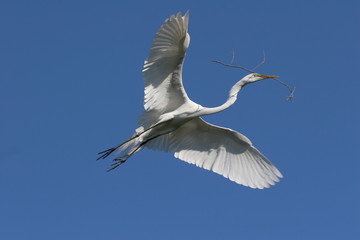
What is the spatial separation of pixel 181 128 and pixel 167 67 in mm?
1928

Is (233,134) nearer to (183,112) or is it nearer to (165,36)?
(183,112)

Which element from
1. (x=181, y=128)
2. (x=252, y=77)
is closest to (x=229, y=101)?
(x=252, y=77)

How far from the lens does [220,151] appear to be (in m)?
12.2

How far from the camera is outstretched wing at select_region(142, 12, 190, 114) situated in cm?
984

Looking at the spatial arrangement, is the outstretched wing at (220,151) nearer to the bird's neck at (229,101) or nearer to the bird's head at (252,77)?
the bird's neck at (229,101)

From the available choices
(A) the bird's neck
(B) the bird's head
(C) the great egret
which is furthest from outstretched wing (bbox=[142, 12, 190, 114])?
(B) the bird's head

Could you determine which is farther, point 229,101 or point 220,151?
point 220,151

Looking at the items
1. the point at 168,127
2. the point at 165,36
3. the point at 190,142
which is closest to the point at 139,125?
the point at 168,127

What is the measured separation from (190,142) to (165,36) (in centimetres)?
295

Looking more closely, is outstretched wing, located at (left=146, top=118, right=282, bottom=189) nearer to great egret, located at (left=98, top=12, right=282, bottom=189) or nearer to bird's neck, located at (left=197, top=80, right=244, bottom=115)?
great egret, located at (left=98, top=12, right=282, bottom=189)

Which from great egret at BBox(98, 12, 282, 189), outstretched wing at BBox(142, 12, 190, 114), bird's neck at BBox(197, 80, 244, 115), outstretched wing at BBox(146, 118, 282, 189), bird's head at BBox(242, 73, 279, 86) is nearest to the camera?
outstretched wing at BBox(142, 12, 190, 114)

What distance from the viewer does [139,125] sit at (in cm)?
1136

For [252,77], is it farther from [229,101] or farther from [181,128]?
[181,128]

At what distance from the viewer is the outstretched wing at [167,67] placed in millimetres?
9836
